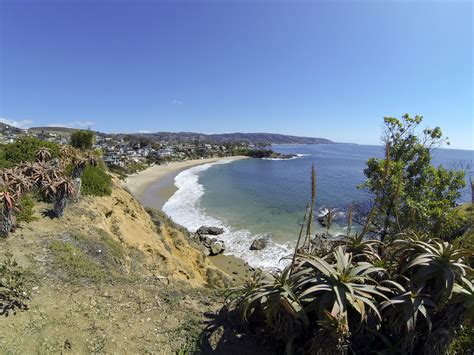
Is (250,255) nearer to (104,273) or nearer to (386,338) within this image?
(104,273)

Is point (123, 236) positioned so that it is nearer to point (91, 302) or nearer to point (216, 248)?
point (91, 302)

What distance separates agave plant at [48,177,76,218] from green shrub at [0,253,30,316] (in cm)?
322

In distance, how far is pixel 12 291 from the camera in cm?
434

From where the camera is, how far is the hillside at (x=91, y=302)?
12.7 feet

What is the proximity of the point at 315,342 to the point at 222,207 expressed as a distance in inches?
1172

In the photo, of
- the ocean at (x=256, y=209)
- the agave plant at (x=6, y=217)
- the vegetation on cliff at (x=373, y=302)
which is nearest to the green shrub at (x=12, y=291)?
the agave plant at (x=6, y=217)

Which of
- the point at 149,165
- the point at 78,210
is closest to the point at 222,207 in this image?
the point at 78,210

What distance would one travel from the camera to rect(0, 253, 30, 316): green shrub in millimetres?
4172

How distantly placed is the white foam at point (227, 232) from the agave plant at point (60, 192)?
8.03 metres

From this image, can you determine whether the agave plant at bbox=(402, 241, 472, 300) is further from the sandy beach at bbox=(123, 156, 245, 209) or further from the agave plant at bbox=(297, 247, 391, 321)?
the sandy beach at bbox=(123, 156, 245, 209)

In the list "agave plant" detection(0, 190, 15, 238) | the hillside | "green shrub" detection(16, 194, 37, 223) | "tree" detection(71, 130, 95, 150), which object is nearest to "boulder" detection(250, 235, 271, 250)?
the hillside

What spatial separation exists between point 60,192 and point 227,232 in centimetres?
1744

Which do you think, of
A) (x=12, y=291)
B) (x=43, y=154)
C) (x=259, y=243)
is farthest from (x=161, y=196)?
(x=12, y=291)

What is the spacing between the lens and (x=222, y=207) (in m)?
32.6
